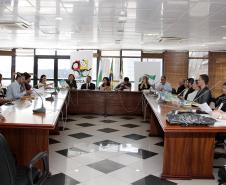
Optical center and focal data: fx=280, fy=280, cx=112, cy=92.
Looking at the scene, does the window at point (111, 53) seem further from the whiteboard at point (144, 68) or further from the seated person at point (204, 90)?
the seated person at point (204, 90)

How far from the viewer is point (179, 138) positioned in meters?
3.08

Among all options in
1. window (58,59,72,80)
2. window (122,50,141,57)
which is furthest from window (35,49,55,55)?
window (122,50,141,57)

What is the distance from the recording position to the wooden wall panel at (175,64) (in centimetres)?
1292

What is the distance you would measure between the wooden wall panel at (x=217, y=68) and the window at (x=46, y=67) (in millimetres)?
7459

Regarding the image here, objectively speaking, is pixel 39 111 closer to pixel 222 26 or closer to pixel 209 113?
pixel 209 113

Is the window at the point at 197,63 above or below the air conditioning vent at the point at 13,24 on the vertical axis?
below

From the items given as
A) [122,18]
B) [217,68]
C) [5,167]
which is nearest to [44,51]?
[217,68]

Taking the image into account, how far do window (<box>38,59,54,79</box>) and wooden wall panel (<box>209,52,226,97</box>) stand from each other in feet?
24.5

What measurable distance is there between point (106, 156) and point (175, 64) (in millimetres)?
9809

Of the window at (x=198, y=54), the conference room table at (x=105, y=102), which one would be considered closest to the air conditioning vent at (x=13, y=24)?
the conference room table at (x=105, y=102)

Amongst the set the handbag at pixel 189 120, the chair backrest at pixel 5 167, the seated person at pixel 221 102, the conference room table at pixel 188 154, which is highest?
the seated person at pixel 221 102

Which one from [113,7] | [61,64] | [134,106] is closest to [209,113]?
[113,7]

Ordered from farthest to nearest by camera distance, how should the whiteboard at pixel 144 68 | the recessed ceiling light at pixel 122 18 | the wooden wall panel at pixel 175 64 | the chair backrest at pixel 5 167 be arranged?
the wooden wall panel at pixel 175 64
the whiteboard at pixel 144 68
the recessed ceiling light at pixel 122 18
the chair backrest at pixel 5 167

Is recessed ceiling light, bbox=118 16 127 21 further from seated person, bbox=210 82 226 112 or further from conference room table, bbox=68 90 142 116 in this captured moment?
conference room table, bbox=68 90 142 116
